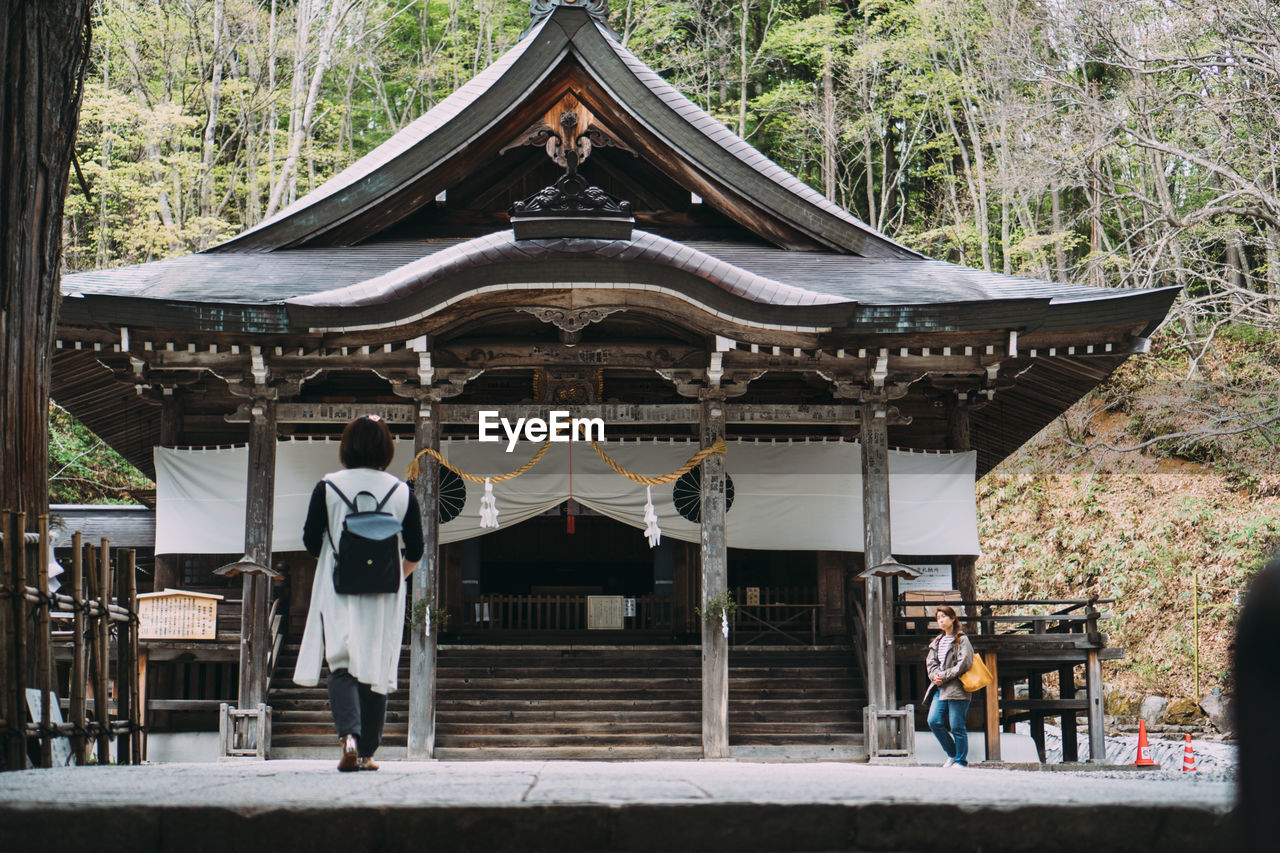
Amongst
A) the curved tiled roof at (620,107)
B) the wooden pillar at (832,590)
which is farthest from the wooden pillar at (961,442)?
the curved tiled roof at (620,107)

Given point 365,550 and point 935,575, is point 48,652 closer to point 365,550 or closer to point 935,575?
point 365,550

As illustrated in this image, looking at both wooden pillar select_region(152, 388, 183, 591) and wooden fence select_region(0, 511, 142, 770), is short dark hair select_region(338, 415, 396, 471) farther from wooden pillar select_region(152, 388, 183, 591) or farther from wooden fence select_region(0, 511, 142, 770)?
wooden pillar select_region(152, 388, 183, 591)

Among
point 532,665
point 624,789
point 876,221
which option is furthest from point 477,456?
point 876,221

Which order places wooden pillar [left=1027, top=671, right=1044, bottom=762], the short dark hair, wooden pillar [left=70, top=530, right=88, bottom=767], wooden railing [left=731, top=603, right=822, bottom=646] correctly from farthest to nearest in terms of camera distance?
wooden pillar [left=1027, top=671, right=1044, bottom=762] → wooden railing [left=731, top=603, right=822, bottom=646] → wooden pillar [left=70, top=530, right=88, bottom=767] → the short dark hair

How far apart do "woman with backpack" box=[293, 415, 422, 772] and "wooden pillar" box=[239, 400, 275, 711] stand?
577 cm

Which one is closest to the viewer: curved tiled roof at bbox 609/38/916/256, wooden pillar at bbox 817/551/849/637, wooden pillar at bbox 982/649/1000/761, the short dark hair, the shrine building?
the short dark hair

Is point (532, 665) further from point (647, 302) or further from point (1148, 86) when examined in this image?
point (1148, 86)

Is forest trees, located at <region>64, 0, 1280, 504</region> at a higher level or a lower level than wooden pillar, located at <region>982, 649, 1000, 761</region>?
higher

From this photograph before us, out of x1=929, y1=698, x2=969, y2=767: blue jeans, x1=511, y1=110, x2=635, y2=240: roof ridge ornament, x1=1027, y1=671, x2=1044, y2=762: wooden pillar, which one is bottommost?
x1=1027, y1=671, x2=1044, y2=762: wooden pillar

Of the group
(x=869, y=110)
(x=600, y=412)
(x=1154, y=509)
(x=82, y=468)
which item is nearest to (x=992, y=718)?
(x=600, y=412)

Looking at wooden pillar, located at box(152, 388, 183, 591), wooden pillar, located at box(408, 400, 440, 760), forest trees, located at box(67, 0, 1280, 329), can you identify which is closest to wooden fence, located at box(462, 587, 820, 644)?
wooden pillar, located at box(408, 400, 440, 760)

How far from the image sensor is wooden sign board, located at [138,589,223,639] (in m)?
10.7

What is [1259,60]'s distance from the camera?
16.6m

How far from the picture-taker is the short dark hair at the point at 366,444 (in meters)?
4.82
